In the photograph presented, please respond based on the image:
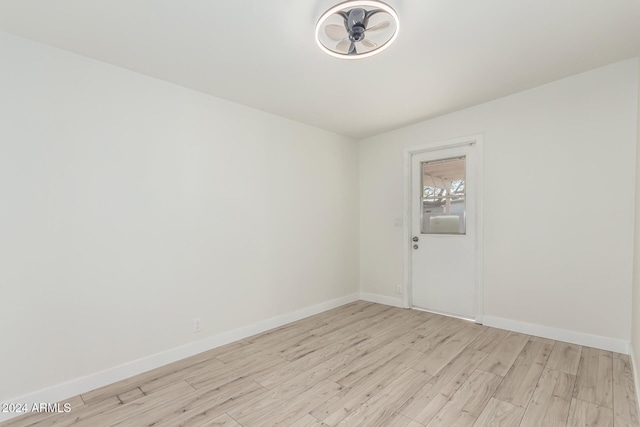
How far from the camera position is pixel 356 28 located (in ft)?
6.16

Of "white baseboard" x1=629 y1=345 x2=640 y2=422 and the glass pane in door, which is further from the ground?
the glass pane in door

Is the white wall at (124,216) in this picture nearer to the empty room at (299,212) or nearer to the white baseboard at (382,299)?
the empty room at (299,212)

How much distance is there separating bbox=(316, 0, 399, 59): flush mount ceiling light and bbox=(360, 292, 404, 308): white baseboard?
10.9ft

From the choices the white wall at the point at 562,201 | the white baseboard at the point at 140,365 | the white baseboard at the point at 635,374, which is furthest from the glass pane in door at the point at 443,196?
the white baseboard at the point at 140,365

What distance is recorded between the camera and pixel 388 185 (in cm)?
439

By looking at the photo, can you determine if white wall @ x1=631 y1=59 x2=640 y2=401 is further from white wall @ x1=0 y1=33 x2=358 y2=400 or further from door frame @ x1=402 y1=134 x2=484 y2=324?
white wall @ x1=0 y1=33 x2=358 y2=400

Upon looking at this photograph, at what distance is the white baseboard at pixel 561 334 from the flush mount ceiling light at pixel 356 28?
314 cm

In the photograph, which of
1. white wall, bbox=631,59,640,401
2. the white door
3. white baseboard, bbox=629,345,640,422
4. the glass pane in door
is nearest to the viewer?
white baseboard, bbox=629,345,640,422

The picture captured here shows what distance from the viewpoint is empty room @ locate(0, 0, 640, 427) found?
6.41 feet

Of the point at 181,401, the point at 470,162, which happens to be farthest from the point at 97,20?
the point at 470,162

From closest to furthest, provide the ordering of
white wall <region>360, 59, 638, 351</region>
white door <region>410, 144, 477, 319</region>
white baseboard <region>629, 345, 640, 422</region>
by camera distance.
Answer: white baseboard <region>629, 345, 640, 422</region> → white wall <region>360, 59, 638, 351</region> → white door <region>410, 144, 477, 319</region>

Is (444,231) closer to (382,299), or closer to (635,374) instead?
(382,299)

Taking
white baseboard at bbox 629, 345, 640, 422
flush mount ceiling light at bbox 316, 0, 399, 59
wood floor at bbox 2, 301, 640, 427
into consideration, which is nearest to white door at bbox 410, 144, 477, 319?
wood floor at bbox 2, 301, 640, 427

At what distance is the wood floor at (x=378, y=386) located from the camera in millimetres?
1879
